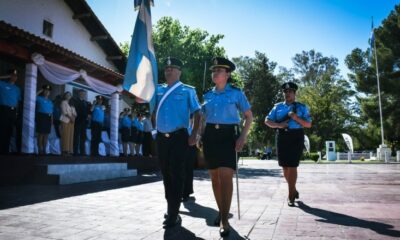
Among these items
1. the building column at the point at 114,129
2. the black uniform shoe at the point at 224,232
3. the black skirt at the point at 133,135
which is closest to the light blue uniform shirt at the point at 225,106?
the black uniform shoe at the point at 224,232

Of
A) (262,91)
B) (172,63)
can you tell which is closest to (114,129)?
(172,63)

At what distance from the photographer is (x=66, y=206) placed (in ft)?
17.4

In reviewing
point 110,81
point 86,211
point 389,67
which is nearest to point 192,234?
point 86,211

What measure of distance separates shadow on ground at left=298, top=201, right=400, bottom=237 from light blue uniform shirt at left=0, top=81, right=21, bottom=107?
24.8ft

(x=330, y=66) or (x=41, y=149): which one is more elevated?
(x=330, y=66)

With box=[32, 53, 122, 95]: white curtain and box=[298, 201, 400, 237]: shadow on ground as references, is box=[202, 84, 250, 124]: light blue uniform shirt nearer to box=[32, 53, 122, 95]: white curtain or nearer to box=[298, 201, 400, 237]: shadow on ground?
box=[298, 201, 400, 237]: shadow on ground

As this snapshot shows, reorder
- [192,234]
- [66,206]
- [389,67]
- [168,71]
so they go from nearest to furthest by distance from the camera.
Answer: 1. [192,234]
2. [168,71]
3. [66,206]
4. [389,67]

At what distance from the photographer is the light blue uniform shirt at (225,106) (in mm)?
4203

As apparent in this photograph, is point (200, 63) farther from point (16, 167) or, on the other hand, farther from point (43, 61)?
point (16, 167)

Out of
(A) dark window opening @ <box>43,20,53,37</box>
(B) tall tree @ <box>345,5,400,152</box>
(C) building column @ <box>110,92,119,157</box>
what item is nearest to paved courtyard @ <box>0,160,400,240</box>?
(C) building column @ <box>110,92,119,157</box>

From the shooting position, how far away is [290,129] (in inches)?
242

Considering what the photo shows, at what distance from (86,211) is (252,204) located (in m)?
2.62

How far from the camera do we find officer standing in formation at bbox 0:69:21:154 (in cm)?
866

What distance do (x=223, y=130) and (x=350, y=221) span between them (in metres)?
1.99
